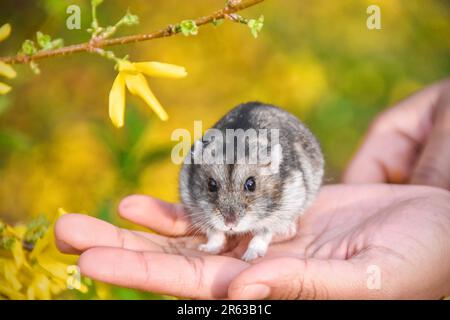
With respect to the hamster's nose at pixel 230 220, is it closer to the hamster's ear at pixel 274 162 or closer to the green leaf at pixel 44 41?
the hamster's ear at pixel 274 162

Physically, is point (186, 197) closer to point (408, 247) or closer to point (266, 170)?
point (266, 170)

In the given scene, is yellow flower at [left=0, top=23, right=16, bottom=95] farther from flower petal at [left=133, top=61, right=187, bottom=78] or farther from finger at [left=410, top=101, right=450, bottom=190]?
finger at [left=410, top=101, right=450, bottom=190]

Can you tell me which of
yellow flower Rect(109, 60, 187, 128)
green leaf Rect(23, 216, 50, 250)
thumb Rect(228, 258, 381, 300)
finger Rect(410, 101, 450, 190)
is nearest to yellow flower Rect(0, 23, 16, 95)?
yellow flower Rect(109, 60, 187, 128)

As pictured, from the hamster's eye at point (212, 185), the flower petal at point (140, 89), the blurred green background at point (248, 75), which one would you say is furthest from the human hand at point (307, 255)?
the blurred green background at point (248, 75)

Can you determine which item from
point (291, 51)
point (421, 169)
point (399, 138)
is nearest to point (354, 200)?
point (421, 169)

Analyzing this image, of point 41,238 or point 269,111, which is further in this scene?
point 269,111

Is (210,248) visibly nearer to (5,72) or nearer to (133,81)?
(133,81)

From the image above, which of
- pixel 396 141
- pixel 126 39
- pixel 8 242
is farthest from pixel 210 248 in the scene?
pixel 396 141
